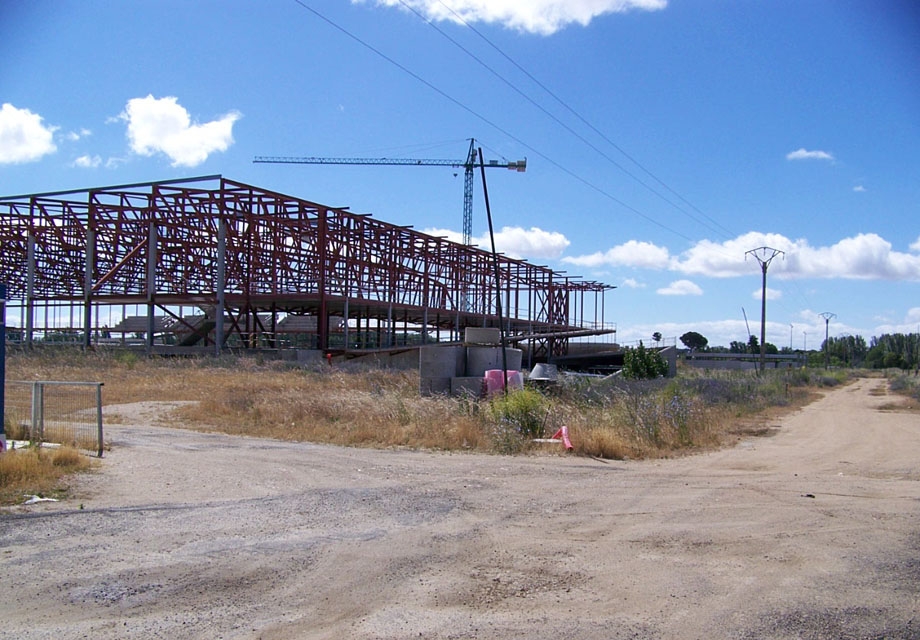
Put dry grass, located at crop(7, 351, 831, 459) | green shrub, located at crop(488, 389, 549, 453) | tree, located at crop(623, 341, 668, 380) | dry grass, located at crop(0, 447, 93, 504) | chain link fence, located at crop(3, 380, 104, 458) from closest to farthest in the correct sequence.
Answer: dry grass, located at crop(0, 447, 93, 504) → chain link fence, located at crop(3, 380, 104, 458) → green shrub, located at crop(488, 389, 549, 453) → dry grass, located at crop(7, 351, 831, 459) → tree, located at crop(623, 341, 668, 380)

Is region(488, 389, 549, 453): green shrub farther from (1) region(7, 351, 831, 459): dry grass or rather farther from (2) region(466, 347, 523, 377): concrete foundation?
(2) region(466, 347, 523, 377): concrete foundation

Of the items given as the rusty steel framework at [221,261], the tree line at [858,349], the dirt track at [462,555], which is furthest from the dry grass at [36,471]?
the tree line at [858,349]

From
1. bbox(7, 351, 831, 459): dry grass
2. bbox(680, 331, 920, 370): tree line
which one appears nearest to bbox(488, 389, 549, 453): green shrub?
bbox(7, 351, 831, 459): dry grass

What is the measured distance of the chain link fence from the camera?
536 inches

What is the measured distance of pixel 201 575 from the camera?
6.53 metres

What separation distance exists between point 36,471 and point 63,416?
12.9 feet

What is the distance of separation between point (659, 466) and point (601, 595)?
7.72 meters

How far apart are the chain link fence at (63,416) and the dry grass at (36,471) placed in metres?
1.95

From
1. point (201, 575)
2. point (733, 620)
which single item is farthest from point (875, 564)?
point (201, 575)

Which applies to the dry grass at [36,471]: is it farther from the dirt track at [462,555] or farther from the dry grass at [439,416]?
the dry grass at [439,416]

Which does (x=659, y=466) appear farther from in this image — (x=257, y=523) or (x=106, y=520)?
(x=106, y=520)

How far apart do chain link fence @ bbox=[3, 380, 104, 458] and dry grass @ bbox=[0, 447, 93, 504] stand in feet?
6.40

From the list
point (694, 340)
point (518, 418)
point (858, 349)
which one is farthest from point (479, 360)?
point (858, 349)

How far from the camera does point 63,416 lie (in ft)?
46.1
